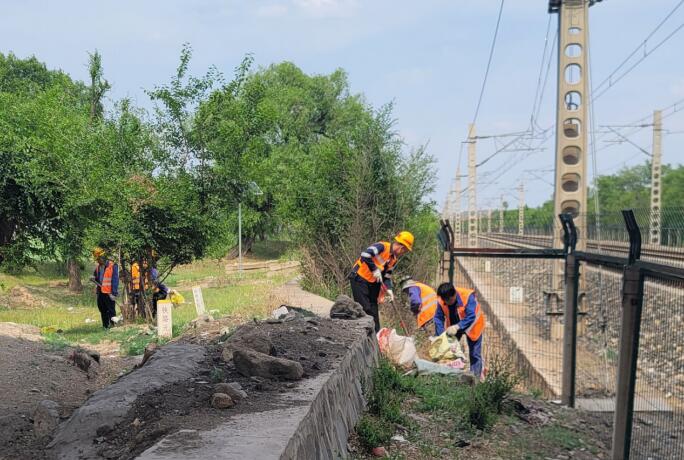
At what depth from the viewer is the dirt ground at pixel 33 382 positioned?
5043mm

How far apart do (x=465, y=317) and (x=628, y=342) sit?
414cm

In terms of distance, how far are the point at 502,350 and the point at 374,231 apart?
5222mm

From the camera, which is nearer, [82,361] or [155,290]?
[82,361]

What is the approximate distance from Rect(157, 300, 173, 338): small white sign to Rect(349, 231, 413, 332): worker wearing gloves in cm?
298

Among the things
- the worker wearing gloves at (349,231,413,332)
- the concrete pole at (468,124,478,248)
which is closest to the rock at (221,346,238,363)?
the worker wearing gloves at (349,231,413,332)

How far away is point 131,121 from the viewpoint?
16703mm

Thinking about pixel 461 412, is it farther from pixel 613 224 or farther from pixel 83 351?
pixel 83 351

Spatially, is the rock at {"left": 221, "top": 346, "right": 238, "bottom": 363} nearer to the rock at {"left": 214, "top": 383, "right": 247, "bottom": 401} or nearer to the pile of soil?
the pile of soil

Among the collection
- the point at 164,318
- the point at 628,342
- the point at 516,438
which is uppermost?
the point at 628,342

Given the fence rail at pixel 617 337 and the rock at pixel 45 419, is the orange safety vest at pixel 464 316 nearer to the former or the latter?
the fence rail at pixel 617 337

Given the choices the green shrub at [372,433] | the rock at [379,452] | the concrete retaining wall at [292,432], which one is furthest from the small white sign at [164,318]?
the rock at [379,452]

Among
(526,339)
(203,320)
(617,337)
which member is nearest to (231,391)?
(617,337)

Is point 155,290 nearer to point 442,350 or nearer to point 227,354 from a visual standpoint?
point 442,350

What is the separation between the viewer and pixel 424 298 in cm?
1147
